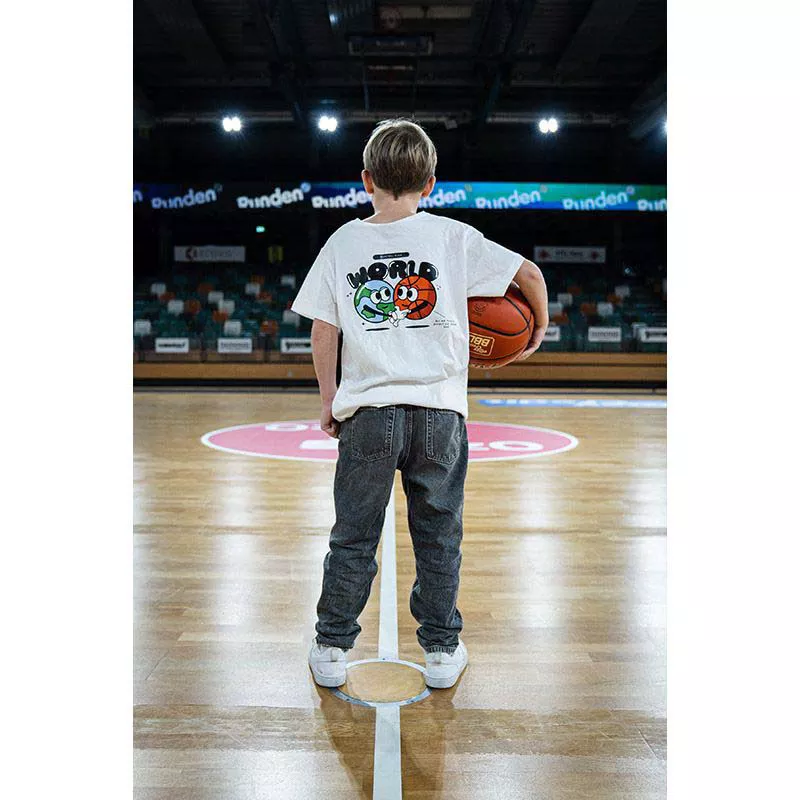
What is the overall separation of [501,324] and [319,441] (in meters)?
4.21

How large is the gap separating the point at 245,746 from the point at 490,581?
1249 millimetres

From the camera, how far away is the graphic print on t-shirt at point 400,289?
169 cm

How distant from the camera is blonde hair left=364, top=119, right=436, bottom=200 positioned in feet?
5.54

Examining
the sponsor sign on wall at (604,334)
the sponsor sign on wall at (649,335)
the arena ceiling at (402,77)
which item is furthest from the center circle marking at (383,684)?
the sponsor sign on wall at (649,335)

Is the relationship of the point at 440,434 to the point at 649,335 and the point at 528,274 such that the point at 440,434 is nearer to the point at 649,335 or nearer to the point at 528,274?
the point at 528,274

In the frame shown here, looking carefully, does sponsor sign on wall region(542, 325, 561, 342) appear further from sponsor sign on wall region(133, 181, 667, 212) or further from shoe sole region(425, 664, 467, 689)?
shoe sole region(425, 664, 467, 689)

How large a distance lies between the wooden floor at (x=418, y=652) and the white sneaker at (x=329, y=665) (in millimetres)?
33

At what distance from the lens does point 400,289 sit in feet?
5.56

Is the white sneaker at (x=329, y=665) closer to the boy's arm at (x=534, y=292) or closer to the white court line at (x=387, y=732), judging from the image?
the white court line at (x=387, y=732)

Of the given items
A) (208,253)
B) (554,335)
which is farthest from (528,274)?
(208,253)
